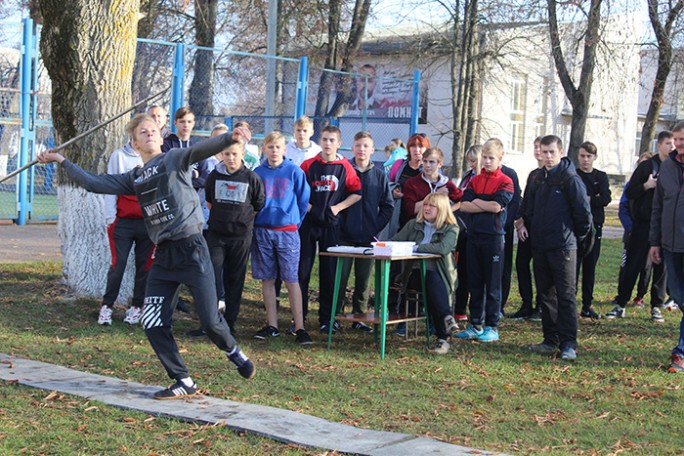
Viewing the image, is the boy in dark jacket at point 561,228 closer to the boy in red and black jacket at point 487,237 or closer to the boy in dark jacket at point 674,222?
the boy in dark jacket at point 674,222

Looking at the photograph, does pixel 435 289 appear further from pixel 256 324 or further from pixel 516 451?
pixel 516 451

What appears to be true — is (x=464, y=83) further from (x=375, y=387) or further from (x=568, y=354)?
(x=375, y=387)

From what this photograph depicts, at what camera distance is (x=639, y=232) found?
34.4 feet

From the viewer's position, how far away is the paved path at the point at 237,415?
5.11m

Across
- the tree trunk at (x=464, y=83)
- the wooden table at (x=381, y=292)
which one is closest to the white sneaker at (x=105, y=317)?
the wooden table at (x=381, y=292)

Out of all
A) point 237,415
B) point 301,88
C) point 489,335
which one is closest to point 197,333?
point 489,335

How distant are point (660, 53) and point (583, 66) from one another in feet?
11.3

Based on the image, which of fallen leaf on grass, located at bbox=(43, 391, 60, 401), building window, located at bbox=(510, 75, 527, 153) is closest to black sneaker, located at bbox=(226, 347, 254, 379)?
fallen leaf on grass, located at bbox=(43, 391, 60, 401)

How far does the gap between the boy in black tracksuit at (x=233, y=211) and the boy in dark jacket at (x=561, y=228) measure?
2.55m

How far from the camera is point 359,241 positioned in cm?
906

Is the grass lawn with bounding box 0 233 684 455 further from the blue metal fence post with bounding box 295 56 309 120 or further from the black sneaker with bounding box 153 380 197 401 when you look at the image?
the blue metal fence post with bounding box 295 56 309 120

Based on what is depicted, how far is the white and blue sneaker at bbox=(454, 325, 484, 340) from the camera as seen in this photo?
29.1 feet

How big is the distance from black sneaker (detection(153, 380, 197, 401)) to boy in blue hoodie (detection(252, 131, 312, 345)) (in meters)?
2.31

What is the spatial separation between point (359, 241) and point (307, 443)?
411 cm
